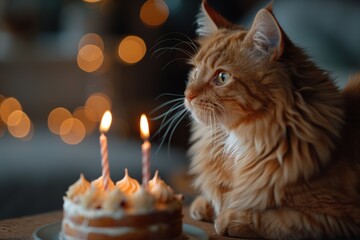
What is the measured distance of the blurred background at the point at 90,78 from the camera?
118 inches

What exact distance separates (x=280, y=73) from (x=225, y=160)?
282 millimetres

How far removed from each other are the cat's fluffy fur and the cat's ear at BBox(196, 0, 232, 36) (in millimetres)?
172

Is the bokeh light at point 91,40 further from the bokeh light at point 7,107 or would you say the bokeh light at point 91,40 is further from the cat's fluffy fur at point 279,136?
the cat's fluffy fur at point 279,136

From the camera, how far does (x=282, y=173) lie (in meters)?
1.24

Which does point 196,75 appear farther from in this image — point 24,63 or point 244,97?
point 24,63

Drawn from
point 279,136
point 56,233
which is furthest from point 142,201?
point 279,136

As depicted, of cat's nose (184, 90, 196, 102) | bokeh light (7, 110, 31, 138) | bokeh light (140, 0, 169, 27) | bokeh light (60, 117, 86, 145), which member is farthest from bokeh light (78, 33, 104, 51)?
cat's nose (184, 90, 196, 102)

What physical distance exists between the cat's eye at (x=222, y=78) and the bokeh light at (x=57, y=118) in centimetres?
329

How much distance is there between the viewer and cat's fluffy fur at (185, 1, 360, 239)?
1.23 meters

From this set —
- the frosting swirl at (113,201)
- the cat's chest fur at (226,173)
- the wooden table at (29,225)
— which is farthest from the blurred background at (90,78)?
the frosting swirl at (113,201)

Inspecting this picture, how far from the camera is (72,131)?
4344 millimetres

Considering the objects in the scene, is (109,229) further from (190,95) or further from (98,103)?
(98,103)

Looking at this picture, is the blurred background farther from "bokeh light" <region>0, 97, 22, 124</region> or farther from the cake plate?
the cake plate

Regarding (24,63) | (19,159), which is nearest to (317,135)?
(19,159)
